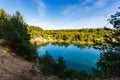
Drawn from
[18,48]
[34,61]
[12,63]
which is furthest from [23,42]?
[12,63]

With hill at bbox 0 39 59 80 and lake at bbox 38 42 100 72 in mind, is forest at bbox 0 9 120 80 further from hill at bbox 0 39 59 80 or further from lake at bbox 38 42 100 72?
lake at bbox 38 42 100 72

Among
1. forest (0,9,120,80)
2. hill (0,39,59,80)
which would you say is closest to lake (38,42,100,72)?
forest (0,9,120,80)

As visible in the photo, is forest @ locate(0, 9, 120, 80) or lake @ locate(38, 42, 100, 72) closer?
forest @ locate(0, 9, 120, 80)

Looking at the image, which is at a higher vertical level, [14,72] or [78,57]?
[14,72]

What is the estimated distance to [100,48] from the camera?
647 inches

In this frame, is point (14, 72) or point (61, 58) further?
point (61, 58)

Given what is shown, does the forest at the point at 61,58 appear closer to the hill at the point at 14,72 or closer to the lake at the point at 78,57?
the hill at the point at 14,72

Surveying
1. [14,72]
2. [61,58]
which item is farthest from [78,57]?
[14,72]

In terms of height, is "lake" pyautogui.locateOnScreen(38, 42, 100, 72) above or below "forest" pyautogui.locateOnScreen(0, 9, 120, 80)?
below

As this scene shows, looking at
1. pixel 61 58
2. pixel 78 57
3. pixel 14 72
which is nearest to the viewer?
pixel 14 72

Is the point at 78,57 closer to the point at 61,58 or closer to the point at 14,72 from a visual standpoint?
the point at 61,58

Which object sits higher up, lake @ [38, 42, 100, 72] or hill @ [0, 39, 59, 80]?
hill @ [0, 39, 59, 80]

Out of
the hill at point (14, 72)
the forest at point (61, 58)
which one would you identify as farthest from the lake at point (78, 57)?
the hill at point (14, 72)

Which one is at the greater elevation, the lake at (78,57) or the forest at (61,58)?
the forest at (61,58)
